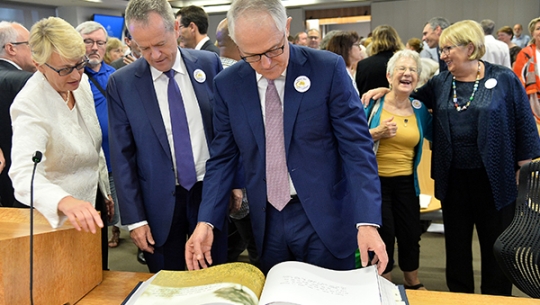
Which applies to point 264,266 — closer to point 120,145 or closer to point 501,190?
point 120,145

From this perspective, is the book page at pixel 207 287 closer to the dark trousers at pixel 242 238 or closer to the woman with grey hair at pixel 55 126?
the woman with grey hair at pixel 55 126

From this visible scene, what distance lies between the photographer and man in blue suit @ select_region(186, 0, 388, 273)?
1376 mm

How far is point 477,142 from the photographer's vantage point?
237 centimetres

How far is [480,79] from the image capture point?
2.43m

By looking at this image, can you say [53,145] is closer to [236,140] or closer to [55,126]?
[55,126]

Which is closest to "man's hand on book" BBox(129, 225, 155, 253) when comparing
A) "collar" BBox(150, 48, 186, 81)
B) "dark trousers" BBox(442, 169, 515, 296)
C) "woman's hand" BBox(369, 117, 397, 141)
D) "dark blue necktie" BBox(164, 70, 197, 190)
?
"dark blue necktie" BBox(164, 70, 197, 190)

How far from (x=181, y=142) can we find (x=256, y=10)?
24.4 inches

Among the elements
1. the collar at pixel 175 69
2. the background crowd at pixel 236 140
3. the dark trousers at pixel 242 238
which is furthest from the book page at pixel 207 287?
the dark trousers at pixel 242 238

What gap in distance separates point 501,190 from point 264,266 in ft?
4.56

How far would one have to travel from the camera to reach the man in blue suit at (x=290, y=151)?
1376mm

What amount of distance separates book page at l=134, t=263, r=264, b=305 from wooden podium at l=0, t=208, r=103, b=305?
8.9 inches

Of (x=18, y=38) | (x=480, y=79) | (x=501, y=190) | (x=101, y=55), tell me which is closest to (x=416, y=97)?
(x=480, y=79)

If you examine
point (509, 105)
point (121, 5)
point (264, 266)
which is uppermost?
point (121, 5)

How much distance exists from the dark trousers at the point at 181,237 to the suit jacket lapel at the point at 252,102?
0.41 meters
